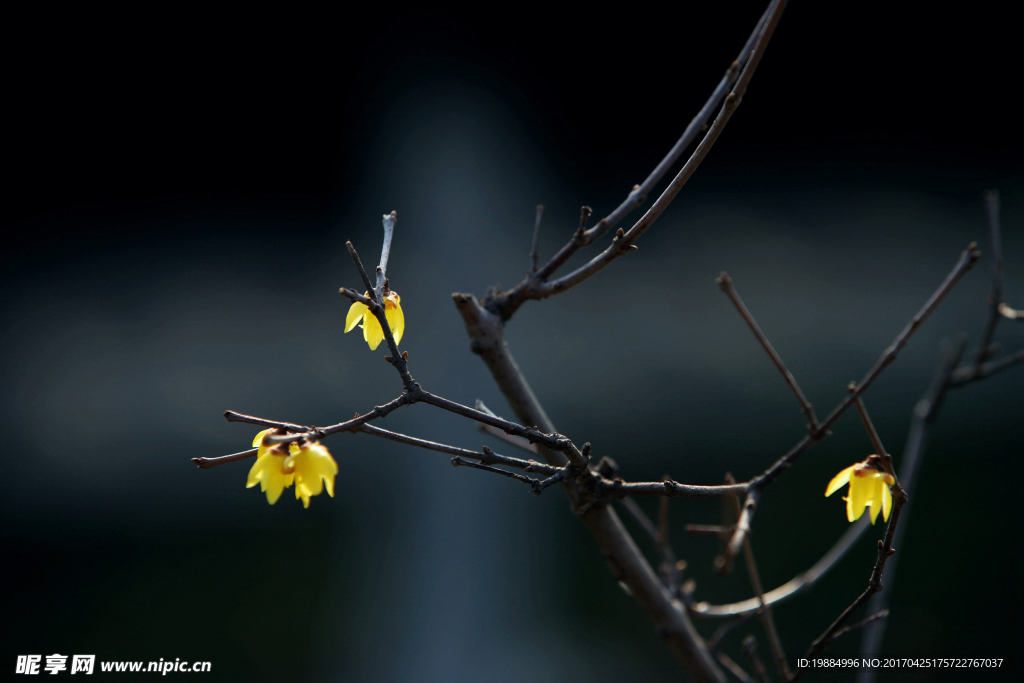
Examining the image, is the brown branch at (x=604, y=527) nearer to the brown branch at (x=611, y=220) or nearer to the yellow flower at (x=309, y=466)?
the brown branch at (x=611, y=220)

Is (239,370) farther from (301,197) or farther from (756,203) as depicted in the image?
(756,203)

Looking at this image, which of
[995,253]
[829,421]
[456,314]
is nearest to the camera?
[829,421]

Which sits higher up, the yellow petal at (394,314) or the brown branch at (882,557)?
the yellow petal at (394,314)

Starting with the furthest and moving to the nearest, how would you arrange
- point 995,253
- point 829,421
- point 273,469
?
point 995,253, point 829,421, point 273,469

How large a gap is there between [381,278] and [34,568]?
1.98m

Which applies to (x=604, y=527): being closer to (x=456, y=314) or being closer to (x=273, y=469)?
(x=273, y=469)

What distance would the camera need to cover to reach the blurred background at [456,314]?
1.55 meters

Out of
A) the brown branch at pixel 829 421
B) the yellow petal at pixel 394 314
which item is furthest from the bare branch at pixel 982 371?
the yellow petal at pixel 394 314

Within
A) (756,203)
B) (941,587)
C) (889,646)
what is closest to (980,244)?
(756,203)

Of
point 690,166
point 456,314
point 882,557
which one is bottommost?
point 882,557

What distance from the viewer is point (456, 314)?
2.16 m

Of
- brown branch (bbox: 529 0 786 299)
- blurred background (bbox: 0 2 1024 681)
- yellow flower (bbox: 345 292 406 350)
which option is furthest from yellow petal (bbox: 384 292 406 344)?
blurred background (bbox: 0 2 1024 681)

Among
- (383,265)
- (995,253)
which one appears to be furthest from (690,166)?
(995,253)

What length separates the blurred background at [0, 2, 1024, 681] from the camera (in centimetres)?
155
